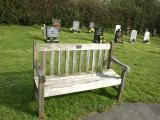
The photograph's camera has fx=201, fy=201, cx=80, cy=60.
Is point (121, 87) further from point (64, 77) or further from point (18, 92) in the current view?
point (18, 92)

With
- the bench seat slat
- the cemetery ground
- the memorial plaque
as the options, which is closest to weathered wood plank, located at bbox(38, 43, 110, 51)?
the bench seat slat

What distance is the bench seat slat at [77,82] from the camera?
3785 mm

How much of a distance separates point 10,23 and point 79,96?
12798 millimetres

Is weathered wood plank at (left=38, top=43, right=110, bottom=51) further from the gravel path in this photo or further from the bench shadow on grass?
the gravel path

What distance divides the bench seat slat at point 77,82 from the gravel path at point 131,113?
0.57m

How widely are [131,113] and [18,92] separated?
259 centimetres

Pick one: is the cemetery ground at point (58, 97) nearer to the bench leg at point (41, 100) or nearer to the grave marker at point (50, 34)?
the bench leg at point (41, 100)

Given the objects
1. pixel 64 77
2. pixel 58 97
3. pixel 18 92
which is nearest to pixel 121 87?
pixel 64 77

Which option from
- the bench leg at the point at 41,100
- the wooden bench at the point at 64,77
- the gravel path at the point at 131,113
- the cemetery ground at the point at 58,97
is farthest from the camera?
the gravel path at the point at 131,113

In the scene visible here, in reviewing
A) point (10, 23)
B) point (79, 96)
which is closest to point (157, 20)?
point (10, 23)

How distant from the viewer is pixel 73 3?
1784 cm

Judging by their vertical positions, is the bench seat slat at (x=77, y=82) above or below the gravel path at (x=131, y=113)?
above

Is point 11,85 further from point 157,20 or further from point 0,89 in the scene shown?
point 157,20

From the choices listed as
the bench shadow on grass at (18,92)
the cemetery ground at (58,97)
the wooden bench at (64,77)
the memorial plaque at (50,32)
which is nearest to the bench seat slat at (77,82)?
the wooden bench at (64,77)
